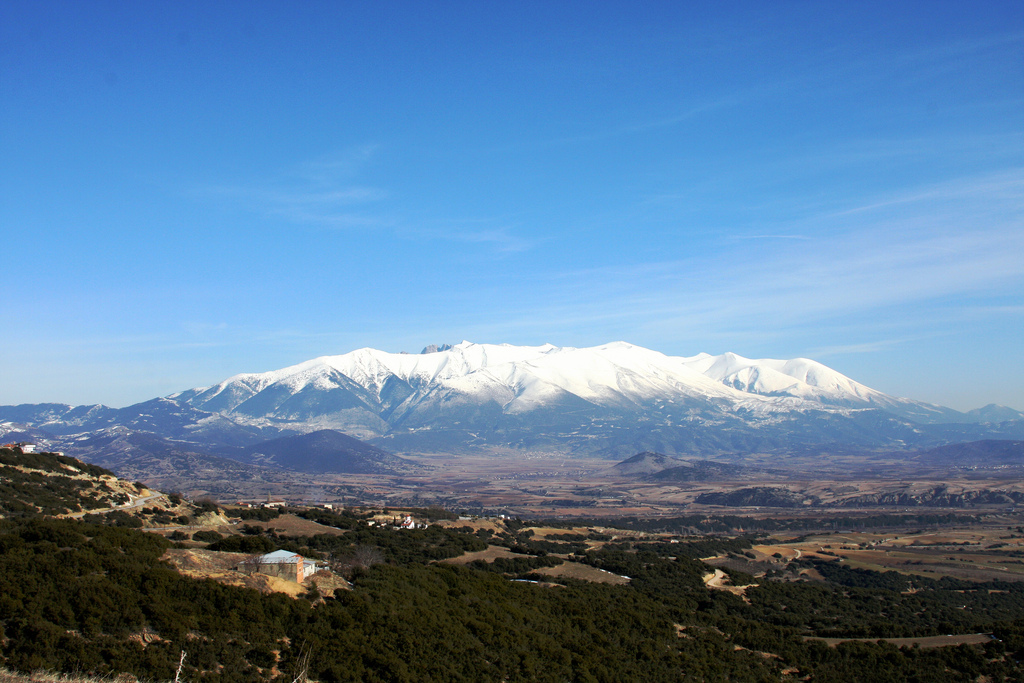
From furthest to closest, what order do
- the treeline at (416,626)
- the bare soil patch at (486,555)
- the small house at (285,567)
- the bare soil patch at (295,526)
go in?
the bare soil patch at (295,526)
the bare soil patch at (486,555)
the small house at (285,567)
the treeline at (416,626)

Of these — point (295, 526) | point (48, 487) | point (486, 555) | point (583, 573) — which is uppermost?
point (48, 487)

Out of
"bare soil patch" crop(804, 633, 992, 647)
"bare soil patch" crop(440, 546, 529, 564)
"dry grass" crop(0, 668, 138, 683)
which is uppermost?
"dry grass" crop(0, 668, 138, 683)

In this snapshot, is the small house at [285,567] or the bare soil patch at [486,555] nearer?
the small house at [285,567]

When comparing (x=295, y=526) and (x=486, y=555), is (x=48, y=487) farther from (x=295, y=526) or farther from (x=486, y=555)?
(x=486, y=555)

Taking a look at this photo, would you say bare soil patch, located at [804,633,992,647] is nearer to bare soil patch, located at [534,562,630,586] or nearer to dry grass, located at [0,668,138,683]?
bare soil patch, located at [534,562,630,586]

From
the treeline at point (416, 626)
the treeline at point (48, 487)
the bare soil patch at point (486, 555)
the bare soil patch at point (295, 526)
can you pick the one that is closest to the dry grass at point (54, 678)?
the treeline at point (416, 626)

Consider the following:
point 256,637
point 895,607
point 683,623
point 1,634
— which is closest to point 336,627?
point 256,637

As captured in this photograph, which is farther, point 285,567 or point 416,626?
point 285,567

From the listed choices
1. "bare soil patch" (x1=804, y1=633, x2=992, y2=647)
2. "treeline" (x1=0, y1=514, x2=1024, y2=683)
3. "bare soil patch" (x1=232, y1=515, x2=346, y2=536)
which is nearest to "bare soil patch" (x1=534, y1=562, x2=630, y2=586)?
"treeline" (x1=0, y1=514, x2=1024, y2=683)

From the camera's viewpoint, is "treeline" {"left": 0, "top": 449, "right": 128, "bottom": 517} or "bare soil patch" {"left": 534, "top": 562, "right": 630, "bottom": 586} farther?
"bare soil patch" {"left": 534, "top": 562, "right": 630, "bottom": 586}

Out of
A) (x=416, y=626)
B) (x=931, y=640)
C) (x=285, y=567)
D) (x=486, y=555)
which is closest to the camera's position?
(x=416, y=626)

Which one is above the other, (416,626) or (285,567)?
(285,567)

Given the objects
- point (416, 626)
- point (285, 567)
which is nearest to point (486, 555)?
point (416, 626)

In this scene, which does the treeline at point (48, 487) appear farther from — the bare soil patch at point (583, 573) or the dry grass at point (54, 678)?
the bare soil patch at point (583, 573)
